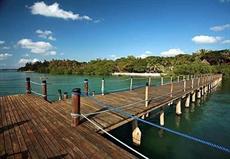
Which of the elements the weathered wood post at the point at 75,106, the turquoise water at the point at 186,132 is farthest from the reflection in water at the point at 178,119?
the weathered wood post at the point at 75,106

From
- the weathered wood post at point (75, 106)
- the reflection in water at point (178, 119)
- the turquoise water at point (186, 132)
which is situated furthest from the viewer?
the reflection in water at point (178, 119)

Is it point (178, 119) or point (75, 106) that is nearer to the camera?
point (75, 106)

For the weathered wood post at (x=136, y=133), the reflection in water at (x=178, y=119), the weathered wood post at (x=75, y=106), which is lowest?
the reflection in water at (x=178, y=119)

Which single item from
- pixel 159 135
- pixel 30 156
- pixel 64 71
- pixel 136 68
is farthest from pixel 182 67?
pixel 64 71

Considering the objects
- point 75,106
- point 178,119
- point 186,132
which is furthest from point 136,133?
point 178,119

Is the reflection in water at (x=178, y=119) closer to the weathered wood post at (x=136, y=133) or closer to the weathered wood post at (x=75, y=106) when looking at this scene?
the weathered wood post at (x=136, y=133)

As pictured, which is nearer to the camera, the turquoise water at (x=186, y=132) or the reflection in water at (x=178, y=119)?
the turquoise water at (x=186, y=132)

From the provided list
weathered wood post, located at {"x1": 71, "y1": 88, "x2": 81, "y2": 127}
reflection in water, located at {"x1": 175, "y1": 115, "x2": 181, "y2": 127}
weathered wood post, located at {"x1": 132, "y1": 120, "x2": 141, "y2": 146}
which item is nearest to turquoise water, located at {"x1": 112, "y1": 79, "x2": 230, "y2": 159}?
reflection in water, located at {"x1": 175, "y1": 115, "x2": 181, "y2": 127}

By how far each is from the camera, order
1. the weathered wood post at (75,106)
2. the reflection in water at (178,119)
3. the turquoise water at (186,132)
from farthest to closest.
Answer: the reflection in water at (178,119) < the turquoise water at (186,132) < the weathered wood post at (75,106)

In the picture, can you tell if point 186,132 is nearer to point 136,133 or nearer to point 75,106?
point 136,133

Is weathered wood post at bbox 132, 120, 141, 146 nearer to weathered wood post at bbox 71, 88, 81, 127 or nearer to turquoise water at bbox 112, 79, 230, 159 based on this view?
turquoise water at bbox 112, 79, 230, 159

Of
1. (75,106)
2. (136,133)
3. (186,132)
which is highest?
(75,106)

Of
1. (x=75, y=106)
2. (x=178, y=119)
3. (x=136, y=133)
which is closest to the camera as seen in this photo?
(x=75, y=106)

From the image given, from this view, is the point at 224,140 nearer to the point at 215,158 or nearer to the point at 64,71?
the point at 215,158
